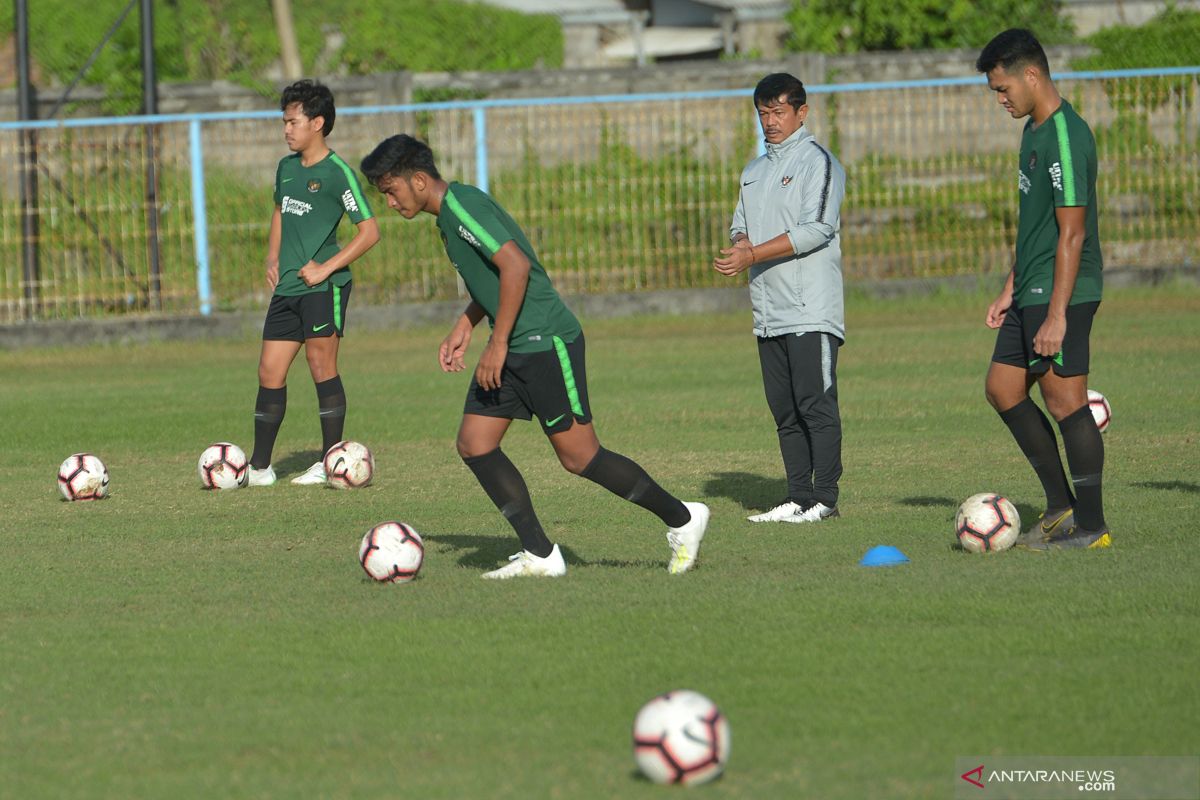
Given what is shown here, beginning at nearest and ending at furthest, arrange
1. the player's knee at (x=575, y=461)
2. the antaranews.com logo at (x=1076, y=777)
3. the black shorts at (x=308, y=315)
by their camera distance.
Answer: the antaranews.com logo at (x=1076, y=777) < the player's knee at (x=575, y=461) < the black shorts at (x=308, y=315)

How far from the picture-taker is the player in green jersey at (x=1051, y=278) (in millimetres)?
7281

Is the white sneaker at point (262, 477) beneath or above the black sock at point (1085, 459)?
beneath

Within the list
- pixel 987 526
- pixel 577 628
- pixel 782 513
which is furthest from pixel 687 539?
pixel 782 513

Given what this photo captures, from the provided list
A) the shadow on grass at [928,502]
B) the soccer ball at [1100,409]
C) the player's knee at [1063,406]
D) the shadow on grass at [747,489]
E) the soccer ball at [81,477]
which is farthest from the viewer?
the soccer ball at [1100,409]

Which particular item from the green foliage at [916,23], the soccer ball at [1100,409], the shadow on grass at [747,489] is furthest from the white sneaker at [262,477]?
the green foliage at [916,23]

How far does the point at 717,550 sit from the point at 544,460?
3.34 meters

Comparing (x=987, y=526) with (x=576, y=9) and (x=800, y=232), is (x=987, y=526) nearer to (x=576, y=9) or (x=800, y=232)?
(x=800, y=232)

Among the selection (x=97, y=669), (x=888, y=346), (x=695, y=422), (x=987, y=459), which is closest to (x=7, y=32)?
(x=888, y=346)

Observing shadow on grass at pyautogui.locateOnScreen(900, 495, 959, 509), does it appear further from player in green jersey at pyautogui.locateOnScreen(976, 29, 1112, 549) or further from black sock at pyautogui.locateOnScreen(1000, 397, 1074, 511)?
player in green jersey at pyautogui.locateOnScreen(976, 29, 1112, 549)

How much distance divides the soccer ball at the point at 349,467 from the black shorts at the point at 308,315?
0.80m

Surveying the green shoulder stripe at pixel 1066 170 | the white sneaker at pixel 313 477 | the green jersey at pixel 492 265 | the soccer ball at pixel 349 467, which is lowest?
the white sneaker at pixel 313 477

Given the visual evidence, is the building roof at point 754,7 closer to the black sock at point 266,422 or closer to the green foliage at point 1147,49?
the green foliage at point 1147,49

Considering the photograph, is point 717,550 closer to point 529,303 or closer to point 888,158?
point 529,303

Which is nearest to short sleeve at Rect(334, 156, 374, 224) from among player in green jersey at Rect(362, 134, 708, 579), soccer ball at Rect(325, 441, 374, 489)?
soccer ball at Rect(325, 441, 374, 489)
